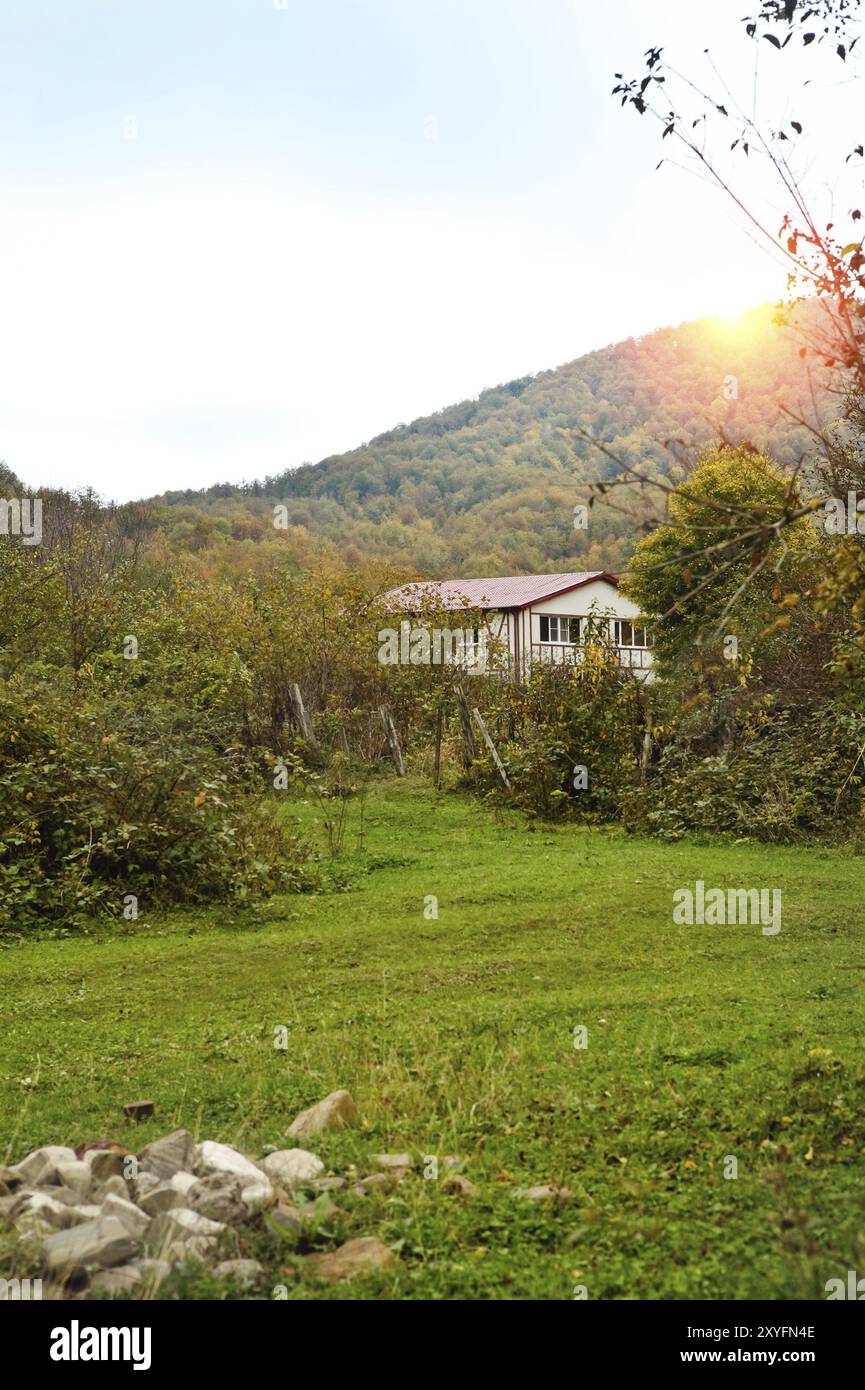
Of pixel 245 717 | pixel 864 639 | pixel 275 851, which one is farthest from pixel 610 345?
pixel 864 639

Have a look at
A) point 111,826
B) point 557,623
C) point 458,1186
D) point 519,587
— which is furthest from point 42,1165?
point 519,587

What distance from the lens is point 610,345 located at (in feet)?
241

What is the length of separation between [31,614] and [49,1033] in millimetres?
11971

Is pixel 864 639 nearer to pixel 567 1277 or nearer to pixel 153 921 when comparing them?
pixel 567 1277

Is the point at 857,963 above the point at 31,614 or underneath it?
underneath

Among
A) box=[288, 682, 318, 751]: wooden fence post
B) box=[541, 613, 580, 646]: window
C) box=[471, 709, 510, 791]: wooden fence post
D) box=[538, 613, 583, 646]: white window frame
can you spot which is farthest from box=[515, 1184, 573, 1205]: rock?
box=[541, 613, 580, 646]: window

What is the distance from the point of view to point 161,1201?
4246 millimetres

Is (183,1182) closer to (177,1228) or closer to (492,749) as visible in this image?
(177,1228)

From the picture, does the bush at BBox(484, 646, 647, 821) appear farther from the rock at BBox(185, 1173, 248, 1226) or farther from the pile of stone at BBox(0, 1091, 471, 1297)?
the rock at BBox(185, 1173, 248, 1226)

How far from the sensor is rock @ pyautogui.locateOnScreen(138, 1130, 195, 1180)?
4.63m

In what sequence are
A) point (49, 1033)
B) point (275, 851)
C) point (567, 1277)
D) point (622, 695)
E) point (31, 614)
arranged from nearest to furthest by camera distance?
point (567, 1277) → point (49, 1033) → point (275, 851) → point (622, 695) → point (31, 614)

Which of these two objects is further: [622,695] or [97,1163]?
[622,695]

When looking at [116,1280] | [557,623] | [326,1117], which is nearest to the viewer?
[116,1280]

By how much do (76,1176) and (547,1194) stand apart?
1.75 m
